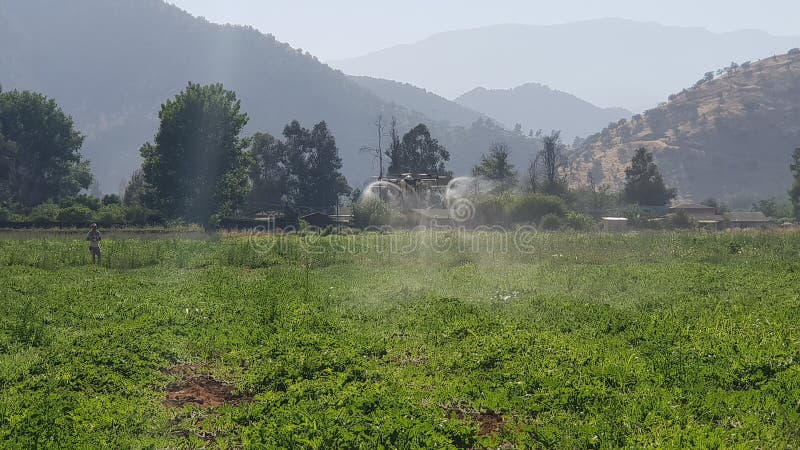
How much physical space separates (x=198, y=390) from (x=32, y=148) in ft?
287

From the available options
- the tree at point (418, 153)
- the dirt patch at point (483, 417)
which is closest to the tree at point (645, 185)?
the tree at point (418, 153)

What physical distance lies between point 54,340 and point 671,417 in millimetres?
11666

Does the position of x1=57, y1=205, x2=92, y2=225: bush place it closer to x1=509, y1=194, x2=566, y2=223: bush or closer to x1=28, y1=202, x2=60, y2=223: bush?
x1=28, y1=202, x2=60, y2=223: bush

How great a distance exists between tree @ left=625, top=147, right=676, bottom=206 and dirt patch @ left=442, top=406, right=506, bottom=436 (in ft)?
363

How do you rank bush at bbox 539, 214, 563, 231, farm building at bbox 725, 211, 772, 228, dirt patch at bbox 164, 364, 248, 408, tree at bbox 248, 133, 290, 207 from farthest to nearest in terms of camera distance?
tree at bbox 248, 133, 290, 207, farm building at bbox 725, 211, 772, 228, bush at bbox 539, 214, 563, 231, dirt patch at bbox 164, 364, 248, 408

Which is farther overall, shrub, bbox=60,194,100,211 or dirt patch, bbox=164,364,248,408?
shrub, bbox=60,194,100,211

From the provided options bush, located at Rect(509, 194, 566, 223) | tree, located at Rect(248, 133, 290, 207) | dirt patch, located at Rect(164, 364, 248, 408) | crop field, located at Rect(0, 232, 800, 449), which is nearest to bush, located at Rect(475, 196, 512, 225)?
bush, located at Rect(509, 194, 566, 223)

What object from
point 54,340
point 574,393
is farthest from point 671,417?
point 54,340

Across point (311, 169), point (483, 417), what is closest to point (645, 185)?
point (311, 169)

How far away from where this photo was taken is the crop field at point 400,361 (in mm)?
8789

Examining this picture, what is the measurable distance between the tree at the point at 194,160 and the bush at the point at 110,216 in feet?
14.7

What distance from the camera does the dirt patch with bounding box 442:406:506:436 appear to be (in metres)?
9.26

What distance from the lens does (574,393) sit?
10195 mm

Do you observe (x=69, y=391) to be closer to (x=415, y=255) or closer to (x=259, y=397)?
(x=259, y=397)
